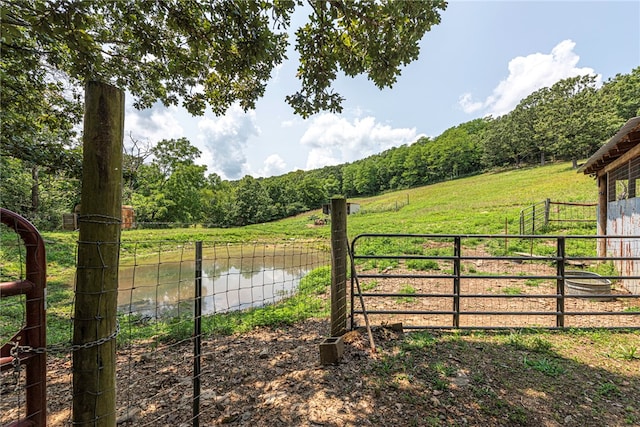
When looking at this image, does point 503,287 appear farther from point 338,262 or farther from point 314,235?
point 314,235

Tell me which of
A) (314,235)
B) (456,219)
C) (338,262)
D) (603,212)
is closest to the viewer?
(338,262)

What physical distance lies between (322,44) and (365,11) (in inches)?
31.5

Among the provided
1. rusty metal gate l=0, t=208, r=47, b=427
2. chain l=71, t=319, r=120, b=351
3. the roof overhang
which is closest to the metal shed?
the roof overhang

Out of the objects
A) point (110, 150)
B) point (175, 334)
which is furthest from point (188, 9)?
point (175, 334)

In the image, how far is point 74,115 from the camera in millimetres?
5426

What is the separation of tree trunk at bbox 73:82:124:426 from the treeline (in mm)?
13014

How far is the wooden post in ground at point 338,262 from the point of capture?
Result: 10.4 feet

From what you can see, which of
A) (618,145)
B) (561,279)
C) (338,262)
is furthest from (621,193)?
(338,262)

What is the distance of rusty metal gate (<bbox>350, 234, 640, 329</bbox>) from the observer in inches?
153

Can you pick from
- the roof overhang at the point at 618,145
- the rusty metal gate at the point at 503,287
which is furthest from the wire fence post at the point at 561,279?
the roof overhang at the point at 618,145

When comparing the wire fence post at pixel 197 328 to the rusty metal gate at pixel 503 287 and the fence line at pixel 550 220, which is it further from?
the fence line at pixel 550 220

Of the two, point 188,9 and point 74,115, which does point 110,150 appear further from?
point 74,115

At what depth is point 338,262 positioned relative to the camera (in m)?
3.22

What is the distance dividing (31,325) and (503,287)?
24.1 ft
